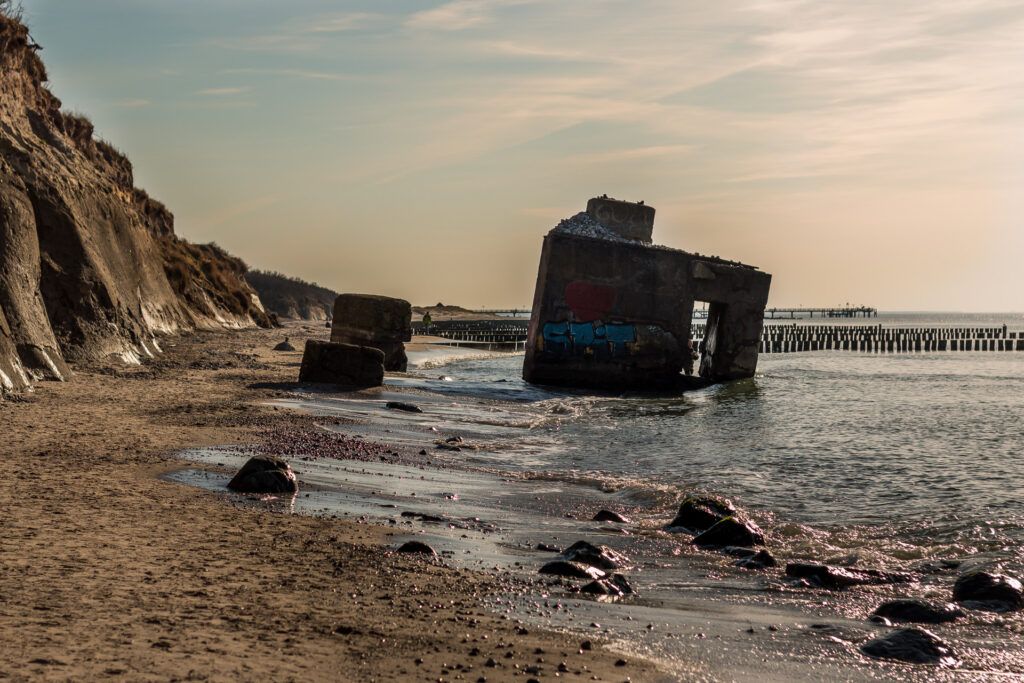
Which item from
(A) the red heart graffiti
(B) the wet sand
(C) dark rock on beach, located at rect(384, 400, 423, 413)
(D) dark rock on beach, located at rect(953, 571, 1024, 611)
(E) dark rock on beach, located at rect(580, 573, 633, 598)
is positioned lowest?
(B) the wet sand

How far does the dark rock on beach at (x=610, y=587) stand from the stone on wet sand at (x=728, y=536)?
1.78 metres

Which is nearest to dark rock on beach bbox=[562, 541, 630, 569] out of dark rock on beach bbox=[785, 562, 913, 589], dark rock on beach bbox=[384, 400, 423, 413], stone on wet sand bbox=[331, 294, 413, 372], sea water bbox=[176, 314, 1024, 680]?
sea water bbox=[176, 314, 1024, 680]

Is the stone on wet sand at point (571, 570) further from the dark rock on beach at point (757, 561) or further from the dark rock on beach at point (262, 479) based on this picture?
the dark rock on beach at point (262, 479)

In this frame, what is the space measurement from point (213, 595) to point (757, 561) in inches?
158

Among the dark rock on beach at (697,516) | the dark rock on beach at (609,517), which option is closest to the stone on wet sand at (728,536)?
the dark rock on beach at (697,516)

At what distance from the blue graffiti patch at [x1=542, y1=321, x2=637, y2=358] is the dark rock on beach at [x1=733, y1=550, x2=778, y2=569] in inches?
728

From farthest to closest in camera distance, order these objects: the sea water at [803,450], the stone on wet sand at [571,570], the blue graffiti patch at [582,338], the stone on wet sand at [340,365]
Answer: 1. the blue graffiti patch at [582,338]
2. the stone on wet sand at [340,365]
3. the sea water at [803,450]
4. the stone on wet sand at [571,570]

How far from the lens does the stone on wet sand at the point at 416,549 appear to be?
22.7 feet

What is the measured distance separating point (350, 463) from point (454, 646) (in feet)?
19.5

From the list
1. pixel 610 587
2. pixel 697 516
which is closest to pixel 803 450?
pixel 697 516

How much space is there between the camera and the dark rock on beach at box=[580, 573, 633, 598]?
636 centimetres

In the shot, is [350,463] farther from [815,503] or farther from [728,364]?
[728,364]

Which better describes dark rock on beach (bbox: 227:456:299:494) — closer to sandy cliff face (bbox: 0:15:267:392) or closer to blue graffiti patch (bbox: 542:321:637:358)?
sandy cliff face (bbox: 0:15:267:392)

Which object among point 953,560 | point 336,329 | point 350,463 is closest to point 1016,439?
point 953,560
